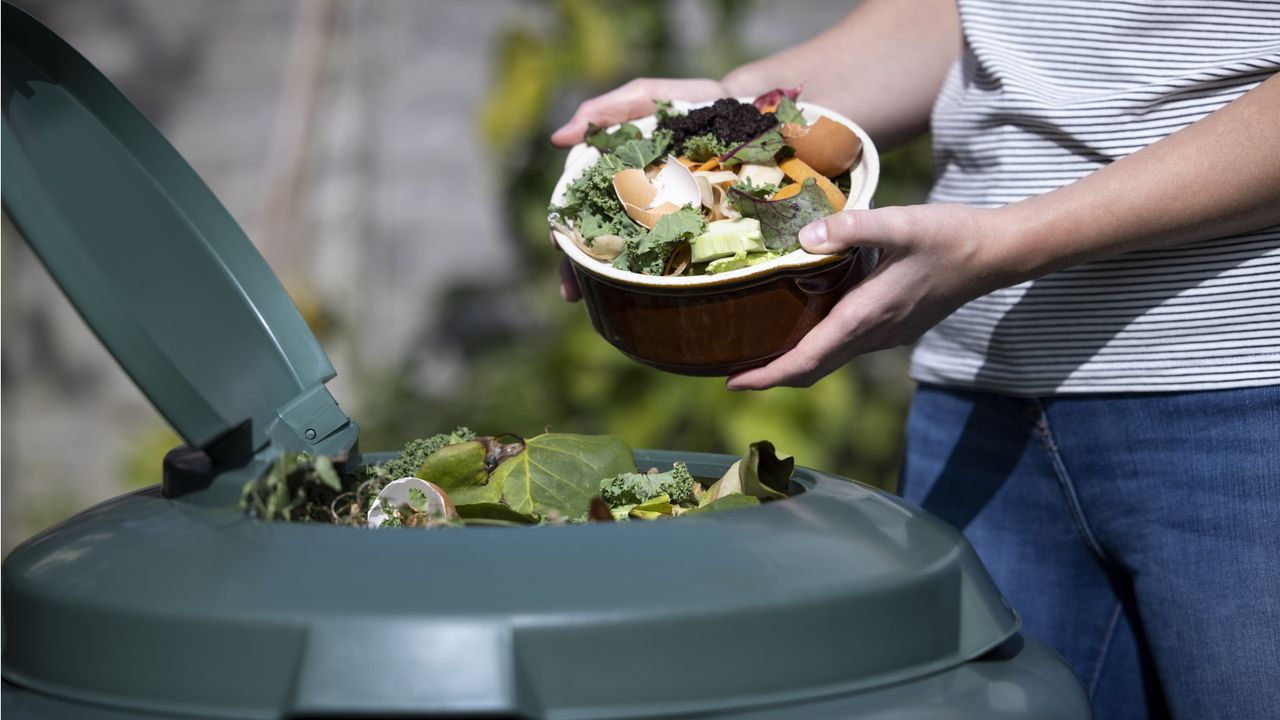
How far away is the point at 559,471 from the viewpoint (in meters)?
0.98

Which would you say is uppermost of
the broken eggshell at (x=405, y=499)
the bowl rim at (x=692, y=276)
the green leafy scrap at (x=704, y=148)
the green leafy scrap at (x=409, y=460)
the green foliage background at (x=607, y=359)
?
the green leafy scrap at (x=704, y=148)

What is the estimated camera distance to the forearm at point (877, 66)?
1.35 meters

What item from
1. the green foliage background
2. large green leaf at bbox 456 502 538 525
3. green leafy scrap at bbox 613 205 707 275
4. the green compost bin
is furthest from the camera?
the green foliage background

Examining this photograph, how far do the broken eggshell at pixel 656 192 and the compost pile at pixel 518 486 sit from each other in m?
0.20

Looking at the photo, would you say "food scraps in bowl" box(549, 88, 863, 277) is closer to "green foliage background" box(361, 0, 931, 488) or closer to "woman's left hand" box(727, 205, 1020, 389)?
"woman's left hand" box(727, 205, 1020, 389)

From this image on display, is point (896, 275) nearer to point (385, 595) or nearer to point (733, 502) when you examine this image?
point (733, 502)

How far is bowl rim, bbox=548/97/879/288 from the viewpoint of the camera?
97 cm

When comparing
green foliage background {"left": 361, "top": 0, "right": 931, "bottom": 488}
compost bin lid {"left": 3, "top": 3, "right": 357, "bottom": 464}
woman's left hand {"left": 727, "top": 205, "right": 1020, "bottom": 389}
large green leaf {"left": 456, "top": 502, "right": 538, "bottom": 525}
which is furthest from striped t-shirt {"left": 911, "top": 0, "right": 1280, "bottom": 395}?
green foliage background {"left": 361, "top": 0, "right": 931, "bottom": 488}

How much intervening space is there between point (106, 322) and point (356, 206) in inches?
93.9

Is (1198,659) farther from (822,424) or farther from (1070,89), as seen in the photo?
(822,424)

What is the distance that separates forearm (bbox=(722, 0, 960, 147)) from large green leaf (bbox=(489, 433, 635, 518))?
A: 535 mm

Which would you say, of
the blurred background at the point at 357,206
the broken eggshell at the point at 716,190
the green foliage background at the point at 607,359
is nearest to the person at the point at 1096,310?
the broken eggshell at the point at 716,190

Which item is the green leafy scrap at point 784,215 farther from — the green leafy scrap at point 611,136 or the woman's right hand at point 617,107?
the woman's right hand at point 617,107

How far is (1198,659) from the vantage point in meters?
1.06
